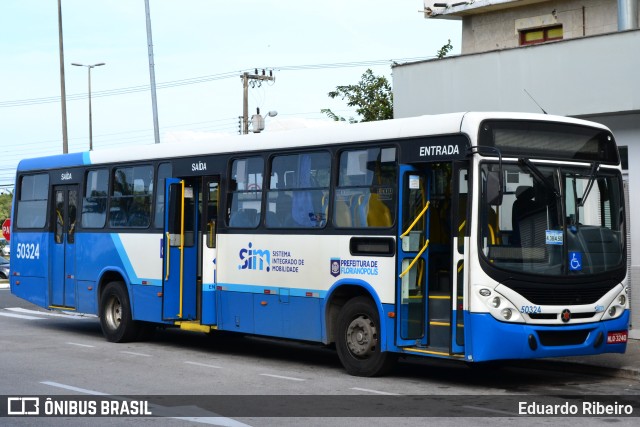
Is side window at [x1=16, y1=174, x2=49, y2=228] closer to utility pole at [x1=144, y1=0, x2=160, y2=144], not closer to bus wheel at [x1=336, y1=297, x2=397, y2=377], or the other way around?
bus wheel at [x1=336, y1=297, x2=397, y2=377]

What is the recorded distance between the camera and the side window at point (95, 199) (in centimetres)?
1872

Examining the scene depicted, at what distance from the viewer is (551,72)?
60.3ft

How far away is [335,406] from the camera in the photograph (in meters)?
11.1

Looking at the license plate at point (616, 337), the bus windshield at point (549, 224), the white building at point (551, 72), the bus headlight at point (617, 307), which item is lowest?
the license plate at point (616, 337)

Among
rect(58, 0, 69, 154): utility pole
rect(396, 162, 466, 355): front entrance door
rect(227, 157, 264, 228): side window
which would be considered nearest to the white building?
rect(227, 157, 264, 228): side window

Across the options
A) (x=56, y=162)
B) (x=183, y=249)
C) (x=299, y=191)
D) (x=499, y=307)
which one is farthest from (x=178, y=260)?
(x=499, y=307)

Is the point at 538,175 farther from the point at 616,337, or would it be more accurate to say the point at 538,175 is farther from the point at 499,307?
the point at 616,337

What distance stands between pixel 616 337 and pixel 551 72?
6670 millimetres

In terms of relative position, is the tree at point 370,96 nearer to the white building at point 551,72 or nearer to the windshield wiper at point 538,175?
the white building at point 551,72

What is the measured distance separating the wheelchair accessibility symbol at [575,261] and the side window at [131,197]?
747cm

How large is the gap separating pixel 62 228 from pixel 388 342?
28.3 ft

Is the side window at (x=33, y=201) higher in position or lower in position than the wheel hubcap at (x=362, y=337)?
higher

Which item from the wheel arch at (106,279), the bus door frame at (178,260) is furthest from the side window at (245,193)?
the wheel arch at (106,279)

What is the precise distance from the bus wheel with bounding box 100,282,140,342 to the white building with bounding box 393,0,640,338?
247 inches
